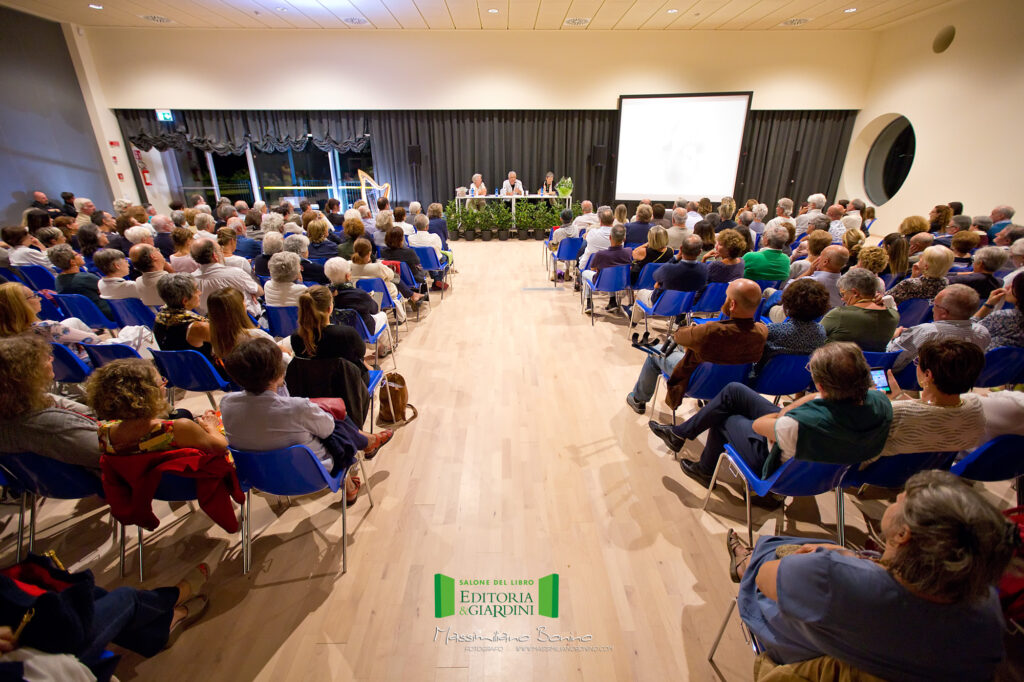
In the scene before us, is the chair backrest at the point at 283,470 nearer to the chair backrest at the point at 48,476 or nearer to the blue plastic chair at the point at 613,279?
the chair backrest at the point at 48,476

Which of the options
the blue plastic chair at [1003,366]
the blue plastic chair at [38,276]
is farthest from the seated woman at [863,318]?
the blue plastic chair at [38,276]

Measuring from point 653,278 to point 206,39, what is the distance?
11232 millimetres

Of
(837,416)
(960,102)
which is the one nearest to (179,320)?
(837,416)

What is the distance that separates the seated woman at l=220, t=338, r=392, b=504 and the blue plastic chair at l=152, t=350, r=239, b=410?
3.35 feet

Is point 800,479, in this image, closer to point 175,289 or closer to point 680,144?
point 175,289

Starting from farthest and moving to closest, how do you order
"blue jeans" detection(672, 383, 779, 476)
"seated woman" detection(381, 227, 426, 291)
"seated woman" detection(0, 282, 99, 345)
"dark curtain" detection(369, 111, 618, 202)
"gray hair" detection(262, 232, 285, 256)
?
1. "dark curtain" detection(369, 111, 618, 202)
2. "seated woman" detection(381, 227, 426, 291)
3. "gray hair" detection(262, 232, 285, 256)
4. "seated woman" detection(0, 282, 99, 345)
5. "blue jeans" detection(672, 383, 779, 476)

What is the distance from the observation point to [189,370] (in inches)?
106

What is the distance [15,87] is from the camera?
25.6ft

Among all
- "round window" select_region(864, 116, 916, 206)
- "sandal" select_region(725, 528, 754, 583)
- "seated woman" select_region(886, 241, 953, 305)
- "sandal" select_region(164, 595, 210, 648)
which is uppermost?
"round window" select_region(864, 116, 916, 206)

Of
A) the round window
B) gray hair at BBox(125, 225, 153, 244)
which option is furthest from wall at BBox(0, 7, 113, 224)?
the round window

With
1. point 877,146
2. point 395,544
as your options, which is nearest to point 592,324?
point 395,544

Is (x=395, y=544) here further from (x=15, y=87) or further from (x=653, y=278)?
(x=15, y=87)

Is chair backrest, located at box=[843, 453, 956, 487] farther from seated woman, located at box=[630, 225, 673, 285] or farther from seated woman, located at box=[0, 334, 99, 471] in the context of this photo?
seated woman, located at box=[0, 334, 99, 471]

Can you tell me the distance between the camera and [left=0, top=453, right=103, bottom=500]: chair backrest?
178cm
